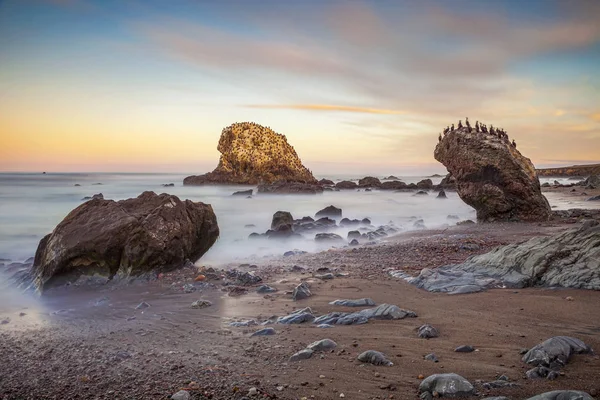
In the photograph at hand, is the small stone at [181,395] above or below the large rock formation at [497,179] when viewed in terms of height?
below

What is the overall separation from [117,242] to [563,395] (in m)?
7.98

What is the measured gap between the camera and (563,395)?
2.93 metres

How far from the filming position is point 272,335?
496 cm

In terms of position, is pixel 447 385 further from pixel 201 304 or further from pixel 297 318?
pixel 201 304

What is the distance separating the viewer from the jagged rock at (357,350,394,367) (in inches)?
156

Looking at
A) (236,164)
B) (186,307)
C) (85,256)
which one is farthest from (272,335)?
(236,164)

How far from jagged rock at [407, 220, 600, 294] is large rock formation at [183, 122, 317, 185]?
4982 centimetres

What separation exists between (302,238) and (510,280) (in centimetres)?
915

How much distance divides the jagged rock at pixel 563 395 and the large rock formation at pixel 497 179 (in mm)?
14057

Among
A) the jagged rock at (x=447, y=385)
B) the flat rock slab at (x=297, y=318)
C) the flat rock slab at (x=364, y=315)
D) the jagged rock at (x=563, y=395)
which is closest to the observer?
the jagged rock at (x=563, y=395)

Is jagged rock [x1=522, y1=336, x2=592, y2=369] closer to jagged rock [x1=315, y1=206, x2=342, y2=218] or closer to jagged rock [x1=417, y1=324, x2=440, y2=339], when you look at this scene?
jagged rock [x1=417, y1=324, x2=440, y2=339]

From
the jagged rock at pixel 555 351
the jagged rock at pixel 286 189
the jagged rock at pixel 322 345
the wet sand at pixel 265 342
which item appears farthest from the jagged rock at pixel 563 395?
the jagged rock at pixel 286 189

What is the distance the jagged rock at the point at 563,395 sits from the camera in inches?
112

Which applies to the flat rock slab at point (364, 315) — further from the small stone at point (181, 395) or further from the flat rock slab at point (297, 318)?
the small stone at point (181, 395)
